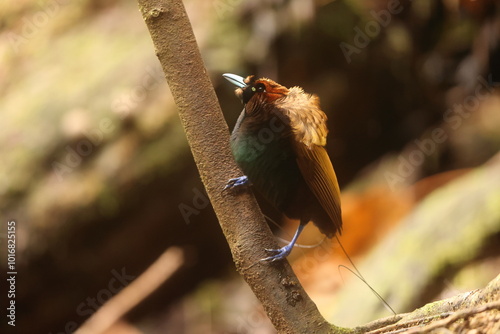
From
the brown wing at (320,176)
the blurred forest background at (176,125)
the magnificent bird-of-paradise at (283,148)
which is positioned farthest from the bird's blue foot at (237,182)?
the blurred forest background at (176,125)

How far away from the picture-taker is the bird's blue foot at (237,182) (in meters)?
1.45

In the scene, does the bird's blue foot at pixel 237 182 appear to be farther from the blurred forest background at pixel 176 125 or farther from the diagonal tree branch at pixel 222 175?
the blurred forest background at pixel 176 125

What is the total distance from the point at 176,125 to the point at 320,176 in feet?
6.14

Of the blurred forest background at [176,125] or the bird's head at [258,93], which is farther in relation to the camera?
the blurred forest background at [176,125]

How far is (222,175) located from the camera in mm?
1465

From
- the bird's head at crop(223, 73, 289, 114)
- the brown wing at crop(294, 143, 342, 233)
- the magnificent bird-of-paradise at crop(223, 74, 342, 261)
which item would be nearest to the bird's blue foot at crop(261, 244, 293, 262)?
the magnificent bird-of-paradise at crop(223, 74, 342, 261)

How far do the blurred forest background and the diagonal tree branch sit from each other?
1.16 metres

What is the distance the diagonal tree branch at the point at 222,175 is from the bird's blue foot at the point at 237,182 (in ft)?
0.04

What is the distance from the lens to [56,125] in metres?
3.22

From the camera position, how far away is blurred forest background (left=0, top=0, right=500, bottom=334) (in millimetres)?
2932

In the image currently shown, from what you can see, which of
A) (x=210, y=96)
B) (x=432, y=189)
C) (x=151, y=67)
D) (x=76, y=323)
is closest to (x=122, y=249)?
(x=76, y=323)

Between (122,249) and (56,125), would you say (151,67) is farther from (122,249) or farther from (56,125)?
(122,249)

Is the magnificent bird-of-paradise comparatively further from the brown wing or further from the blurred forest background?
the blurred forest background

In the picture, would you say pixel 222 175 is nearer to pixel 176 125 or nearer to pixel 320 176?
pixel 320 176
